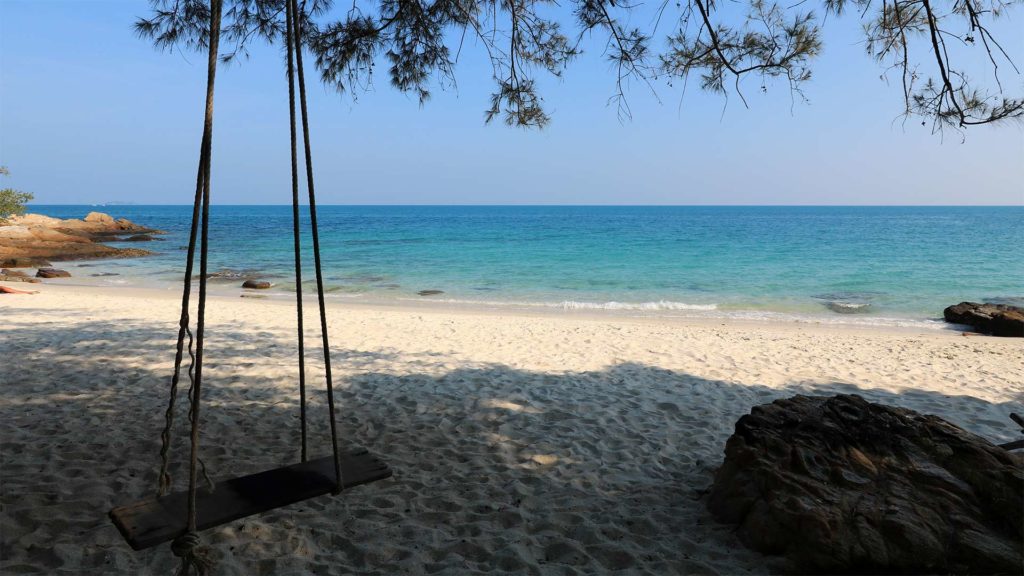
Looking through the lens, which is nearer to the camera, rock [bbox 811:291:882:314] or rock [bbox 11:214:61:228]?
rock [bbox 811:291:882:314]

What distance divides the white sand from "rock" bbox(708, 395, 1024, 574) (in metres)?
0.23

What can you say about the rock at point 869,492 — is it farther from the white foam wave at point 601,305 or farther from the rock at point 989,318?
the white foam wave at point 601,305

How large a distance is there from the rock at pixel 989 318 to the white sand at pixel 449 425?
1832 mm

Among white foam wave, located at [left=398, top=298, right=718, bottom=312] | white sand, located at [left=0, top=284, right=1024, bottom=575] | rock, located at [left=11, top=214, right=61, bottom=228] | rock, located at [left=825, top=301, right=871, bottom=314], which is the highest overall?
rock, located at [left=11, top=214, right=61, bottom=228]

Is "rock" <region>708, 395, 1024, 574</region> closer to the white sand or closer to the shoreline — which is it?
the white sand

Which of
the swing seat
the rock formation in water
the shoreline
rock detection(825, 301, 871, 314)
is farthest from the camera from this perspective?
the rock formation in water

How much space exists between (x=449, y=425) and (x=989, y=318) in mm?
10605

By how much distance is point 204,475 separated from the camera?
2.02 meters

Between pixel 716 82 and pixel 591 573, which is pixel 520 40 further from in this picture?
pixel 591 573

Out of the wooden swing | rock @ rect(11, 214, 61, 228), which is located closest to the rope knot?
the wooden swing

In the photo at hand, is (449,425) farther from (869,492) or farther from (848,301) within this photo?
(848,301)

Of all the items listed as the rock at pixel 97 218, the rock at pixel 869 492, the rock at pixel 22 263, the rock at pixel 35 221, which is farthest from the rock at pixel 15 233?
the rock at pixel 869 492

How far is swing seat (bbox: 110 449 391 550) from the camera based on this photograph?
1.95 m

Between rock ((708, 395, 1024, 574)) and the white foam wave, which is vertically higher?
rock ((708, 395, 1024, 574))
